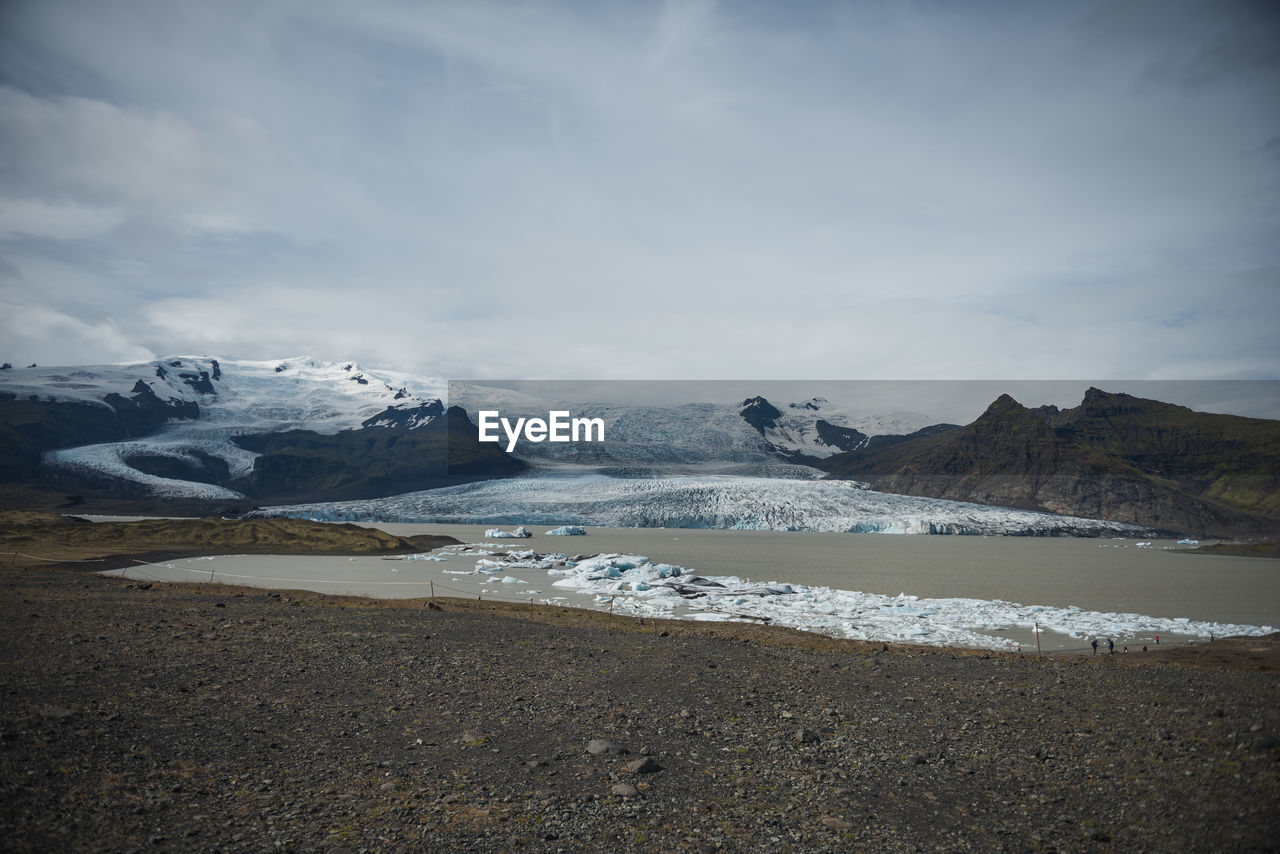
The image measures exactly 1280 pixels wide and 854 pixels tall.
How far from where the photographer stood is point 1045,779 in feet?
22.8

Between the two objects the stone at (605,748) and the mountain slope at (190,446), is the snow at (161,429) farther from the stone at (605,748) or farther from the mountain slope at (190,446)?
the stone at (605,748)

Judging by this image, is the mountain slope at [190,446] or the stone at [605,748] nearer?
the stone at [605,748]

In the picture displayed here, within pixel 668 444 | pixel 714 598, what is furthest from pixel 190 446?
pixel 714 598

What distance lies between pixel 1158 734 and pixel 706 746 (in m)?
5.11

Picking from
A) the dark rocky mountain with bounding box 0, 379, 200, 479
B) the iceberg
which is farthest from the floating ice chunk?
the dark rocky mountain with bounding box 0, 379, 200, 479

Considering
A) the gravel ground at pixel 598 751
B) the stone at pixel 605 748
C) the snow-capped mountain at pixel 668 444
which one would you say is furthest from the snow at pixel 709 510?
the stone at pixel 605 748

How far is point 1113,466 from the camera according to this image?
125 metres

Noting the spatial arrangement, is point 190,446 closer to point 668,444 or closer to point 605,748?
point 668,444

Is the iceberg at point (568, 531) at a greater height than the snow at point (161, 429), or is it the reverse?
the snow at point (161, 429)

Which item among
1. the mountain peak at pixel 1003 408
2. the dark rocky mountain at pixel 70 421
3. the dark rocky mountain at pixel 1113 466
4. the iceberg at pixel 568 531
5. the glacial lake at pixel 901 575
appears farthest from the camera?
the mountain peak at pixel 1003 408

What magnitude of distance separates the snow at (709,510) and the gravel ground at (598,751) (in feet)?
244

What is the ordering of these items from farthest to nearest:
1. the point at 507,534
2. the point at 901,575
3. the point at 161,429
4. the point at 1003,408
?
1. the point at 161,429
2. the point at 1003,408
3. the point at 507,534
4. the point at 901,575

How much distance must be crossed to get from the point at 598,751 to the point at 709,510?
80005 mm

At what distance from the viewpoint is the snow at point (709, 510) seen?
283 ft
